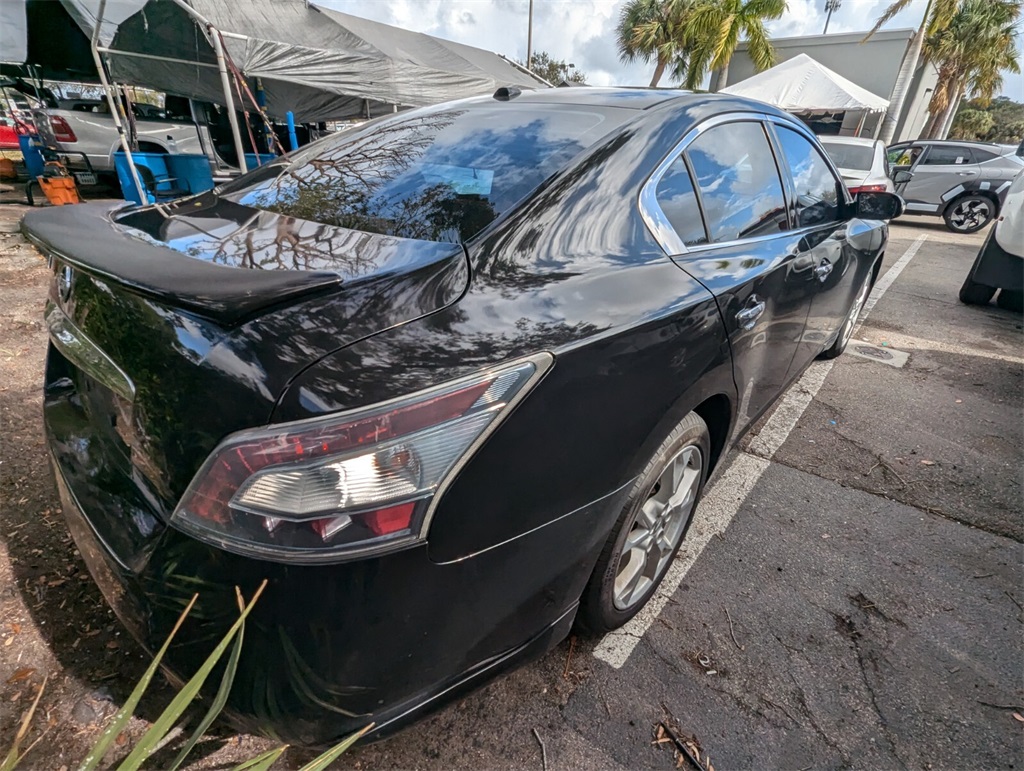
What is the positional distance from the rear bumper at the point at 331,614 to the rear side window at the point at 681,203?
96 centimetres

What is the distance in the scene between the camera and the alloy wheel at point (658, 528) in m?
1.80

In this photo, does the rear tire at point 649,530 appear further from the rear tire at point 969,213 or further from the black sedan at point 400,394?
the rear tire at point 969,213

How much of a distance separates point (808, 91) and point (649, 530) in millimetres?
19485

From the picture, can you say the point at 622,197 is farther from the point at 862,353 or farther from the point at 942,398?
the point at 862,353

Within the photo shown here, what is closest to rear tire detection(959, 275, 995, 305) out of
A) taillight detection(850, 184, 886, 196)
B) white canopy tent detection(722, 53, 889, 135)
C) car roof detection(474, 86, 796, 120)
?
taillight detection(850, 184, 886, 196)

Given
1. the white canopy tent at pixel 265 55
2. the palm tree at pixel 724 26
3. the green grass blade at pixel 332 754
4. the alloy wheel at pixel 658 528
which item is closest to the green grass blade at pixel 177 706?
the green grass blade at pixel 332 754

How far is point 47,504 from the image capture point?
220 centimetres

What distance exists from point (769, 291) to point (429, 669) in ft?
5.66

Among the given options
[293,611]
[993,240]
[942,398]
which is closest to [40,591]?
[293,611]

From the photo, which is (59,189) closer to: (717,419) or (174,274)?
(174,274)

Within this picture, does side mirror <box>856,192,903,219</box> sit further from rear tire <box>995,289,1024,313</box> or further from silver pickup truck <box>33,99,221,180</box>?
silver pickup truck <box>33,99,221,180</box>

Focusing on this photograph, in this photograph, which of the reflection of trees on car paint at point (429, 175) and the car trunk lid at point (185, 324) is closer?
the car trunk lid at point (185, 324)

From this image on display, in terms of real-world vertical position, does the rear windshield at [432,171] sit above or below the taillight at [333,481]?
above

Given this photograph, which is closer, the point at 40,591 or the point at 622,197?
the point at 622,197
